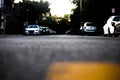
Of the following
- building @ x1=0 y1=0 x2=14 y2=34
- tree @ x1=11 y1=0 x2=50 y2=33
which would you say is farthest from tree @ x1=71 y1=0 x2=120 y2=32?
tree @ x1=11 y1=0 x2=50 y2=33

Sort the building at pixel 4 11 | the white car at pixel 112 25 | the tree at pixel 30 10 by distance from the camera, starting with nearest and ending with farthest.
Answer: the white car at pixel 112 25, the building at pixel 4 11, the tree at pixel 30 10

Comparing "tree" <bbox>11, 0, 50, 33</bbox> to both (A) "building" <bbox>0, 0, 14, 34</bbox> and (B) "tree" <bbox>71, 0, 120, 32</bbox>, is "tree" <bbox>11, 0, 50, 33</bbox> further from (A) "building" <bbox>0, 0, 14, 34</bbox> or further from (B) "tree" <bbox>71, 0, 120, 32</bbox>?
(B) "tree" <bbox>71, 0, 120, 32</bbox>

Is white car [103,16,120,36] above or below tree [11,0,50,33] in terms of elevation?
below

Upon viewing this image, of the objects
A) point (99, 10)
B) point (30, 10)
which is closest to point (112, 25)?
point (99, 10)

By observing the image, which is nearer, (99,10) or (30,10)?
(99,10)

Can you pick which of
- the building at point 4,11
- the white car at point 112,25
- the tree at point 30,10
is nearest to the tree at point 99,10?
the building at point 4,11

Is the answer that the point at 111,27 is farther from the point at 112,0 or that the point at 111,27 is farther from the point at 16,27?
the point at 16,27

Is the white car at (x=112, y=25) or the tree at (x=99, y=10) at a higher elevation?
the tree at (x=99, y=10)

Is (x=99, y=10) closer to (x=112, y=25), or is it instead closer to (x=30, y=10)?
(x=112, y=25)

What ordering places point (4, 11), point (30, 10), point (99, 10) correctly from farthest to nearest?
point (30, 10), point (4, 11), point (99, 10)

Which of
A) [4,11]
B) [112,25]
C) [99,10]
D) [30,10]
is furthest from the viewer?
[30,10]

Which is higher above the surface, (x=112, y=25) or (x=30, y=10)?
(x=30, y=10)

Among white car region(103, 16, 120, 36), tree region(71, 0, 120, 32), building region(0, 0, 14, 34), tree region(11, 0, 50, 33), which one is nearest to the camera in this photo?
white car region(103, 16, 120, 36)

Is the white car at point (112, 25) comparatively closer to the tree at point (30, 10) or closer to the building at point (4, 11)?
the building at point (4, 11)
